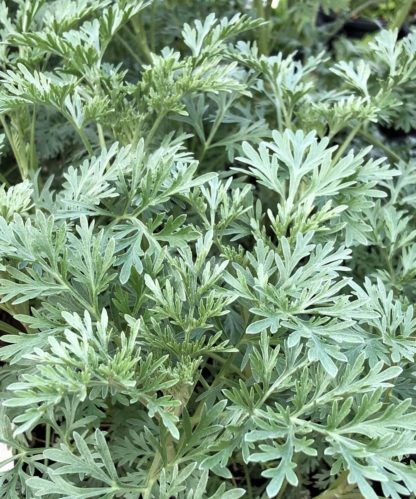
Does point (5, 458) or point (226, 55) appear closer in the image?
point (5, 458)

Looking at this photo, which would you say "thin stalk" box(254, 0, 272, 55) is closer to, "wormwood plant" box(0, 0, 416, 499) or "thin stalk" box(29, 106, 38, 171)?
"wormwood plant" box(0, 0, 416, 499)

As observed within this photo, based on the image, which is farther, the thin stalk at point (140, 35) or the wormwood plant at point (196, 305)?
the thin stalk at point (140, 35)

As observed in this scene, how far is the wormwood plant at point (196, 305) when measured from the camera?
0.58m

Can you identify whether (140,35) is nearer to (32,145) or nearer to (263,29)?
(263,29)

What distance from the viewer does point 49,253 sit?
25.6 inches

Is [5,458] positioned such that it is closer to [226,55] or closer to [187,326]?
[187,326]

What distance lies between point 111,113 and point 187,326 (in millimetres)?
365

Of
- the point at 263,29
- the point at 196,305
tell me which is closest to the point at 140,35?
the point at 263,29

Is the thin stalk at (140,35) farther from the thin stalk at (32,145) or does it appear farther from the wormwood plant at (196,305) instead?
the thin stalk at (32,145)

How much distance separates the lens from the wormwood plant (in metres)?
0.58

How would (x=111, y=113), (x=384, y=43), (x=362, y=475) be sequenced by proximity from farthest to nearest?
(x=384, y=43), (x=111, y=113), (x=362, y=475)

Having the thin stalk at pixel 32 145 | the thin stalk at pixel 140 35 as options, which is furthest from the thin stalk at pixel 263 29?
the thin stalk at pixel 32 145

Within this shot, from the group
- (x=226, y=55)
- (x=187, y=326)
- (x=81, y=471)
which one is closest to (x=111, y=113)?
(x=226, y=55)

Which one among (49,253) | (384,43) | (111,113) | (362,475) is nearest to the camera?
(362,475)
